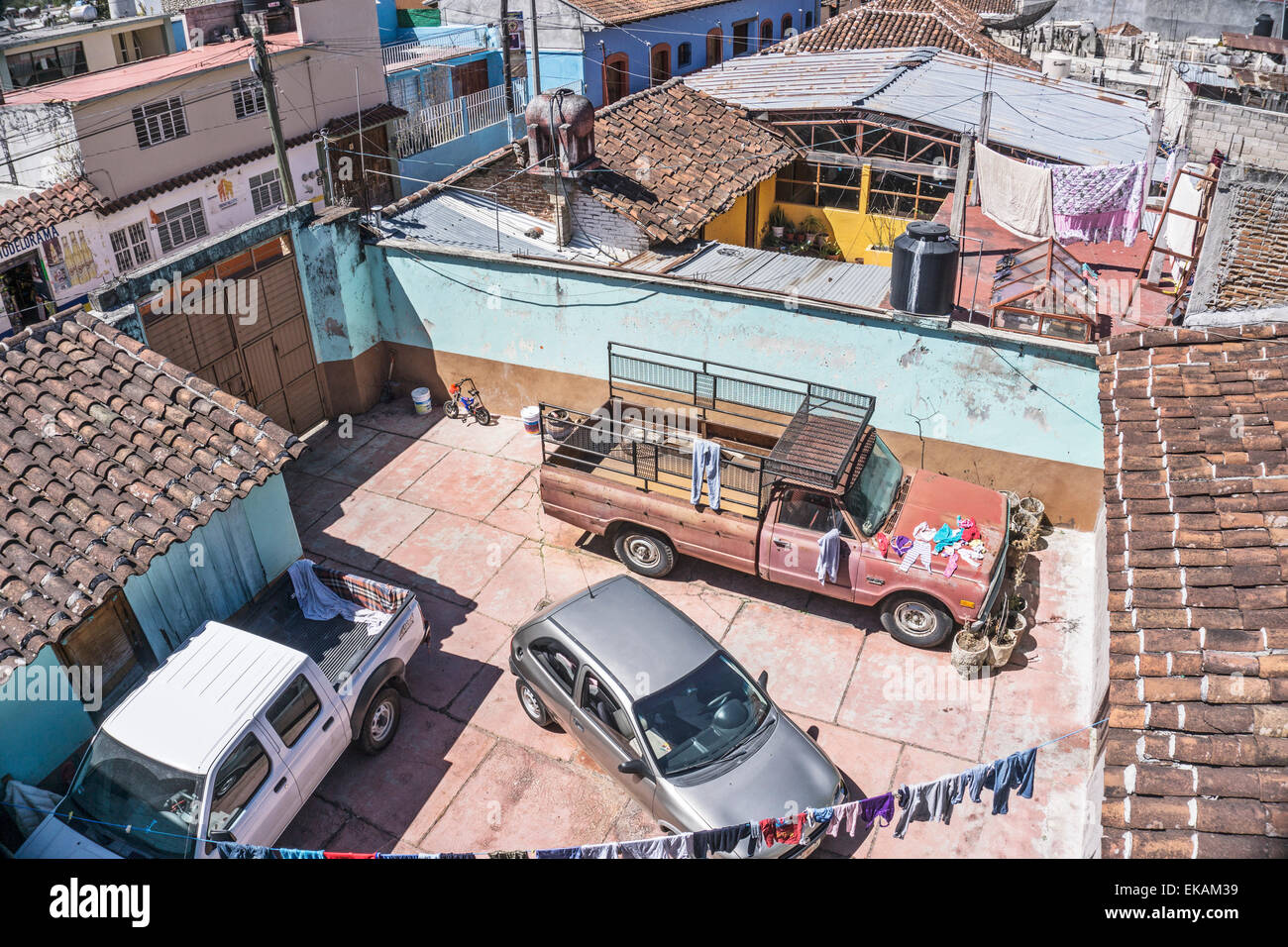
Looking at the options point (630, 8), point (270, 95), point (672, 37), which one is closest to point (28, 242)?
point (270, 95)

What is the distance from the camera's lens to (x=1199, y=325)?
9.09m

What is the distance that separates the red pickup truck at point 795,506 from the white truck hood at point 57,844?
20.4ft

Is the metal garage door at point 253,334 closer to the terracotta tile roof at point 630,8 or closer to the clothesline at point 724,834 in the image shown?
the clothesline at point 724,834

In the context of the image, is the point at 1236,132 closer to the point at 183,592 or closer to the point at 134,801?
the point at 183,592

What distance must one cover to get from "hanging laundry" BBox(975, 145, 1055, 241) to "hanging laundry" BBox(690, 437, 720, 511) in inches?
320

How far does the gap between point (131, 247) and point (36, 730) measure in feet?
53.7

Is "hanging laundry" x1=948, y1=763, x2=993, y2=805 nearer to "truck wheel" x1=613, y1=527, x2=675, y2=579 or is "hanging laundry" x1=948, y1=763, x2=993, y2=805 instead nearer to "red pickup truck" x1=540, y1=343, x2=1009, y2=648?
"red pickup truck" x1=540, y1=343, x2=1009, y2=648

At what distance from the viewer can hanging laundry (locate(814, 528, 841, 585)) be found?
10.3 m

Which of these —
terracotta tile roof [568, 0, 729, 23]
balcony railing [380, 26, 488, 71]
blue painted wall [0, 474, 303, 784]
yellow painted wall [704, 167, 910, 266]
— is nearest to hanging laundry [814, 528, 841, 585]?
blue painted wall [0, 474, 303, 784]

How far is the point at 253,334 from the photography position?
13.7m
